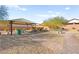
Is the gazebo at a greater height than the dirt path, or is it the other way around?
the gazebo

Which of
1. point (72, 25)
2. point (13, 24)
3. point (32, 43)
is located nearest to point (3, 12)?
point (13, 24)

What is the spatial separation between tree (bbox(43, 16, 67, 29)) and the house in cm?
4

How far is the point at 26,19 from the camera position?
10.8 feet

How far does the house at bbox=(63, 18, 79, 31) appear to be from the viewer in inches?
128

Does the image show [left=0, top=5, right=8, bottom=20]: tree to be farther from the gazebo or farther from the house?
the house

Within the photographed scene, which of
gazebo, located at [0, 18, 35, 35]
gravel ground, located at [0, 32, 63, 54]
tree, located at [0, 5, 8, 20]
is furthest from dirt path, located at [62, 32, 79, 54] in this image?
tree, located at [0, 5, 8, 20]

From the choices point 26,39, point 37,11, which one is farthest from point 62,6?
point 26,39

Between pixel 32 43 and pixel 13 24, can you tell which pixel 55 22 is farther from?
pixel 13 24

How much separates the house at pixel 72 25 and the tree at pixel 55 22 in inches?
1.6

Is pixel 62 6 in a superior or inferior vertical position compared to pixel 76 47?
superior

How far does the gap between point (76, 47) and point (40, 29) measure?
0.38 m

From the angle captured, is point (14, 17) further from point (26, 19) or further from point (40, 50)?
point (40, 50)

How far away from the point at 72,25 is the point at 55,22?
0.53 feet

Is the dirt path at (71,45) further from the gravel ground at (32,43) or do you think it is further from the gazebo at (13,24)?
the gazebo at (13,24)
